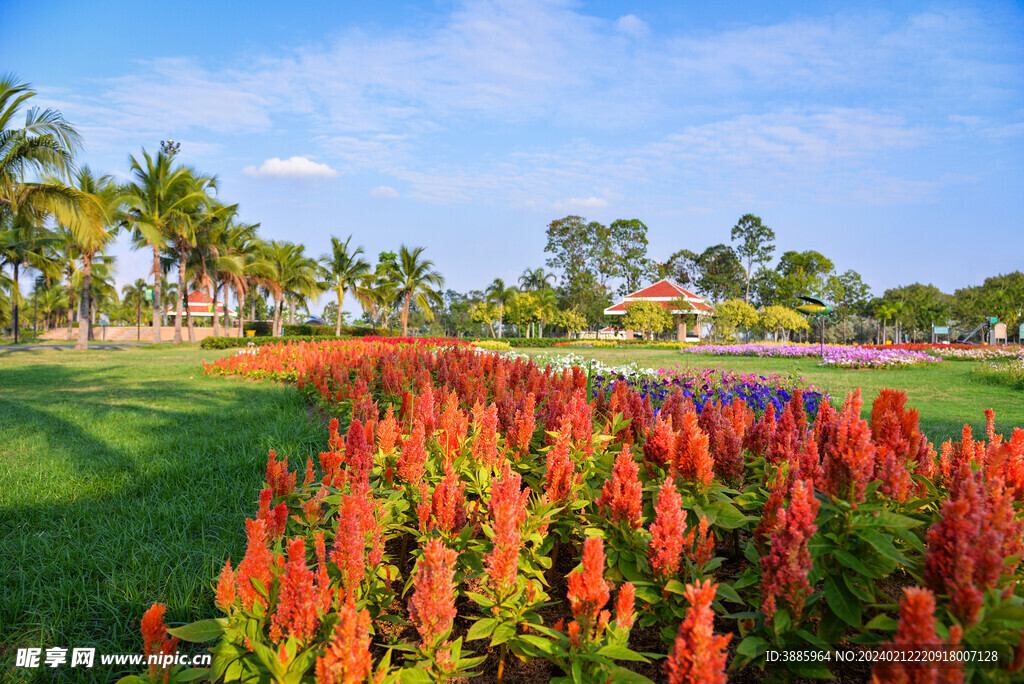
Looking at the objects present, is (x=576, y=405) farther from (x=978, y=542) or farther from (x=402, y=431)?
(x=978, y=542)

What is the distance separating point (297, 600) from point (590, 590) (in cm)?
71

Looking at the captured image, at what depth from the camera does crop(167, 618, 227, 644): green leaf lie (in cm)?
143

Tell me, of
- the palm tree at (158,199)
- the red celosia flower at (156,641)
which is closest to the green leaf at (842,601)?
the red celosia flower at (156,641)

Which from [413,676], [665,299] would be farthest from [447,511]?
[665,299]

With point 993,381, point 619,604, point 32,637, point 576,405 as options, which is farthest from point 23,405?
point 993,381

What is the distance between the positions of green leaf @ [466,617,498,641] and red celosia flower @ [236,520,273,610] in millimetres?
560

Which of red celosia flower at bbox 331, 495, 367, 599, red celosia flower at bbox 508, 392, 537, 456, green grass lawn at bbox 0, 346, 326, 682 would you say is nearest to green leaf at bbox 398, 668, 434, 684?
red celosia flower at bbox 331, 495, 367, 599

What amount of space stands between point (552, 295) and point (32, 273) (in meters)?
38.7

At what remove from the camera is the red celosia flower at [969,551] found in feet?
3.53

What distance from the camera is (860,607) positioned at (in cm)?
138

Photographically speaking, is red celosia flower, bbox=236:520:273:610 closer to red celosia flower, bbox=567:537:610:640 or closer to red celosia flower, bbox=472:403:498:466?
red celosia flower, bbox=567:537:610:640

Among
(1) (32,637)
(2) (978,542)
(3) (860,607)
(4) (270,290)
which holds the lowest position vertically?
(1) (32,637)

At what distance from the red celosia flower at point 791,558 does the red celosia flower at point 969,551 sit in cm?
25

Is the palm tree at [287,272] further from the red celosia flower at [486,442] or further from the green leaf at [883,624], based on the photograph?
the green leaf at [883,624]
